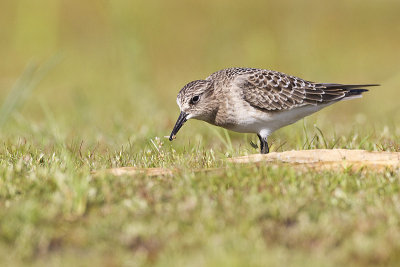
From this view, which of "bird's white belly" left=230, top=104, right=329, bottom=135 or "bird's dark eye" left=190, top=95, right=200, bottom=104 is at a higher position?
"bird's dark eye" left=190, top=95, right=200, bottom=104

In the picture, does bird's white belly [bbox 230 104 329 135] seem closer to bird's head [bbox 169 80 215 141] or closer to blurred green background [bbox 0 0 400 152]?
bird's head [bbox 169 80 215 141]

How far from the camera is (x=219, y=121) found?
28.8ft

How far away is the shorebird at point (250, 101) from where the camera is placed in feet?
28.3

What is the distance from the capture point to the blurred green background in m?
12.5

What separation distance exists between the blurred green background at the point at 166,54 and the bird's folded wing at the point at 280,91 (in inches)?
50.5

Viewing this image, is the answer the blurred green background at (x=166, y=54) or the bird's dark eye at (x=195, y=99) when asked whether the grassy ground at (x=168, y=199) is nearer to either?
the blurred green background at (x=166, y=54)

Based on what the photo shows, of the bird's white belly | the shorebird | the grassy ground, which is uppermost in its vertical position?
the shorebird

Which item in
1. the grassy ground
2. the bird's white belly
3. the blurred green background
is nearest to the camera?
the grassy ground

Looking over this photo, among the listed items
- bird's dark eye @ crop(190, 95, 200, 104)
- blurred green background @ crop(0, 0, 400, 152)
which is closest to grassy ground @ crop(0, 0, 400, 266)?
blurred green background @ crop(0, 0, 400, 152)

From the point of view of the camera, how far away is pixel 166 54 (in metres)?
24.2

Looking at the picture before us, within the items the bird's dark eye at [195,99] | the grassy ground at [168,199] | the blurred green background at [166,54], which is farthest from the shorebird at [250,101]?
the blurred green background at [166,54]

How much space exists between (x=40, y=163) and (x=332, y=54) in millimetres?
16448

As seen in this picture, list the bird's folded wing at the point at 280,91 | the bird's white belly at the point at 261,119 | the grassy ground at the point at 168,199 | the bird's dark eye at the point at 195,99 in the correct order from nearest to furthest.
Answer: the grassy ground at the point at 168,199, the bird's white belly at the point at 261,119, the bird's folded wing at the point at 280,91, the bird's dark eye at the point at 195,99

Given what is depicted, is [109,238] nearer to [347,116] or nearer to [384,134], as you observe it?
[384,134]
